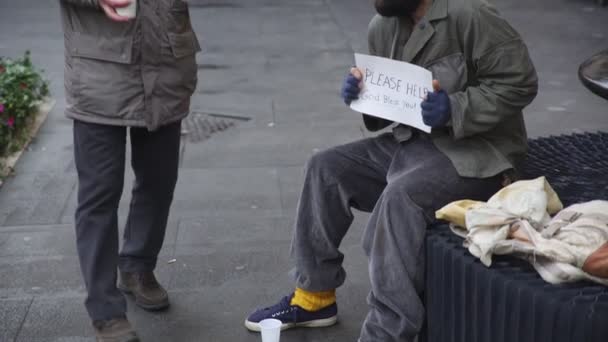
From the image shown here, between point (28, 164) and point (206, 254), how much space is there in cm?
208

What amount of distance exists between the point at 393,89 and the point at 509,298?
1.03 meters

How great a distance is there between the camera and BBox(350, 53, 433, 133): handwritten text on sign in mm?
3314

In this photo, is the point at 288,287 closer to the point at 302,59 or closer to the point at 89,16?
the point at 89,16

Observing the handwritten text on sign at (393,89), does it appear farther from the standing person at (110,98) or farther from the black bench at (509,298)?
the standing person at (110,98)

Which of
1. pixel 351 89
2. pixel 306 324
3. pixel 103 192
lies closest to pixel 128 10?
pixel 103 192

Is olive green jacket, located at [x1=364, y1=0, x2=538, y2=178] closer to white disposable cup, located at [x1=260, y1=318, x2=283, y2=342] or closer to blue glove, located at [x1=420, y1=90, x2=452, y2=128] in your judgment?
blue glove, located at [x1=420, y1=90, x2=452, y2=128]

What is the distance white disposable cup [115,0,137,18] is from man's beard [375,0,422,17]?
86cm

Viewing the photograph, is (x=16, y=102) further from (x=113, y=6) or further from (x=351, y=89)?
(x=351, y=89)

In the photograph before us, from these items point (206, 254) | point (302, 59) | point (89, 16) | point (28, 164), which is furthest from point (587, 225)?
point (302, 59)

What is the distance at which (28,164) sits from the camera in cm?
618

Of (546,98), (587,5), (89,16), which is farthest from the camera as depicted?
(587,5)

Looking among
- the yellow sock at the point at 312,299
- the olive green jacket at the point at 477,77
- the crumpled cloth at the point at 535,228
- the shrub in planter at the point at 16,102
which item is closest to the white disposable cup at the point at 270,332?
the yellow sock at the point at 312,299

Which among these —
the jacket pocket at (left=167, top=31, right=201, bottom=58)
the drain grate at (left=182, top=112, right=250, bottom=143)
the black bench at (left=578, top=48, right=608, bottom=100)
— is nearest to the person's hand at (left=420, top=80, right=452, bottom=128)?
the black bench at (left=578, top=48, right=608, bottom=100)

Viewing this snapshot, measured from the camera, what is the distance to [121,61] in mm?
3525
